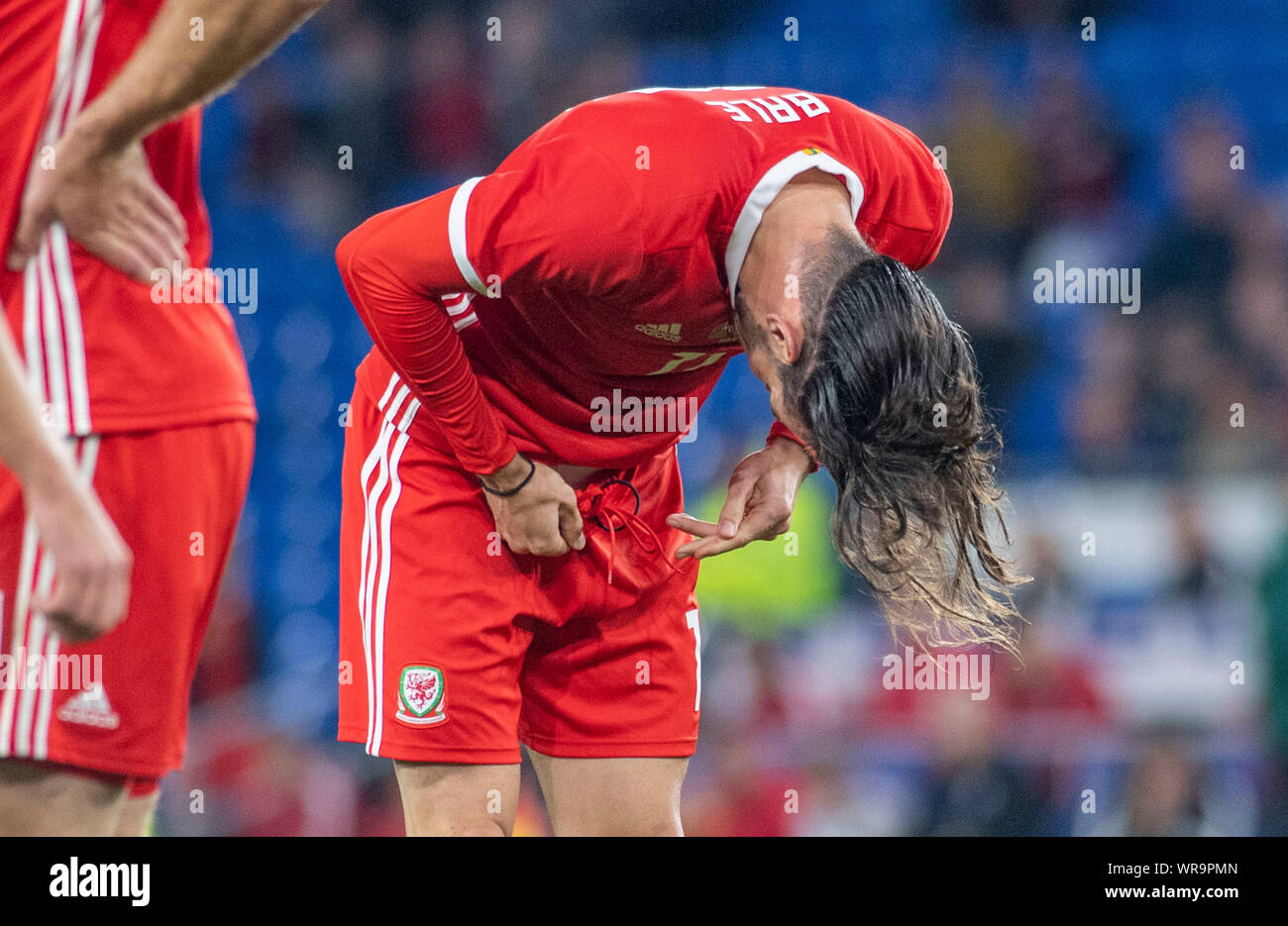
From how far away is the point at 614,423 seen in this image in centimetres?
213

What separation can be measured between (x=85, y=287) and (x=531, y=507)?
0.69 metres

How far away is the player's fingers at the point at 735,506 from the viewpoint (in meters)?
2.06

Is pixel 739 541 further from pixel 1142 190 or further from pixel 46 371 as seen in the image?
pixel 1142 190

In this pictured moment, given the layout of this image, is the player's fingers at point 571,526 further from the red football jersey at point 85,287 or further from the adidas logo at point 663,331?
the red football jersey at point 85,287

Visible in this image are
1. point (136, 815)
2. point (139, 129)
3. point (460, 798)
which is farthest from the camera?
point (460, 798)

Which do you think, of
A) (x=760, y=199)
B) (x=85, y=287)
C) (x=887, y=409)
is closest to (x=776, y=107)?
(x=760, y=199)

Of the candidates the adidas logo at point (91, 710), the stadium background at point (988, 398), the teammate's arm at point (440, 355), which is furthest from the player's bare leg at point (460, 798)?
the stadium background at point (988, 398)

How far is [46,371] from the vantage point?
156cm

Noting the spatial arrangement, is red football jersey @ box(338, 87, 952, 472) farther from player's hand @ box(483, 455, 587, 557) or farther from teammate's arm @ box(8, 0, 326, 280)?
teammate's arm @ box(8, 0, 326, 280)

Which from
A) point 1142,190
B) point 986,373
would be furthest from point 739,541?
point 1142,190

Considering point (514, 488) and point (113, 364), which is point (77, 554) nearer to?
point (113, 364)

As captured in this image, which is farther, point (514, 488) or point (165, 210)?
point (514, 488)

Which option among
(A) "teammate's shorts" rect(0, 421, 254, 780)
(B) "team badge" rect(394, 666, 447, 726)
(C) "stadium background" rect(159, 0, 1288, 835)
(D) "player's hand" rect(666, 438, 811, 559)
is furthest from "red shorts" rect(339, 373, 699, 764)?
(C) "stadium background" rect(159, 0, 1288, 835)

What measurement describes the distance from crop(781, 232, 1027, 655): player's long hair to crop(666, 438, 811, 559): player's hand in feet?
0.53
